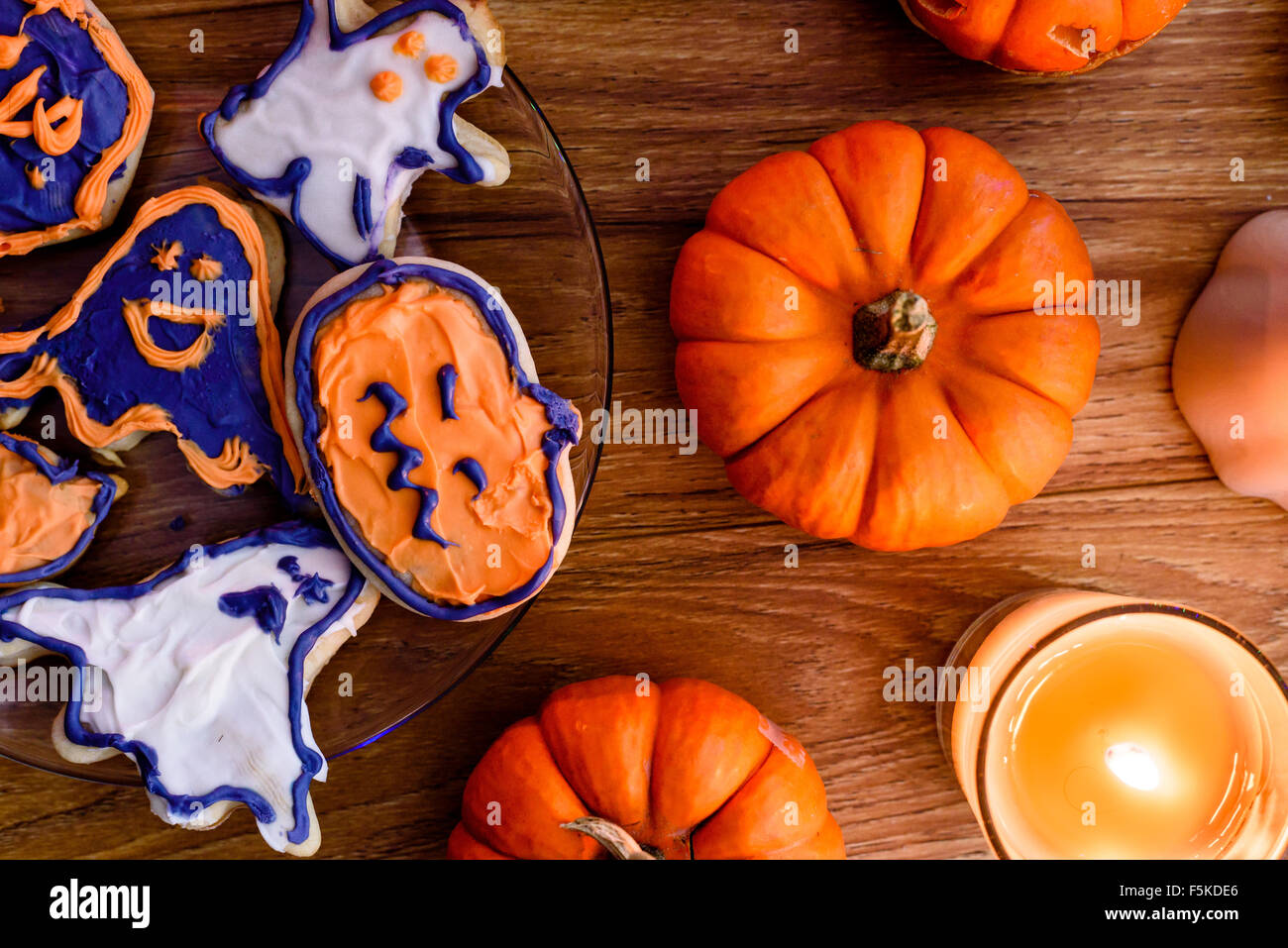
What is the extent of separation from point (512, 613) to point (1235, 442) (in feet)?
3.17

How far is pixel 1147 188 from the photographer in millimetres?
1214

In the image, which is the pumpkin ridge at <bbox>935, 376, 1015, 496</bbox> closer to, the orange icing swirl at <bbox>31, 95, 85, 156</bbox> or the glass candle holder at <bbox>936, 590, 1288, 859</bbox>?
the glass candle holder at <bbox>936, 590, 1288, 859</bbox>

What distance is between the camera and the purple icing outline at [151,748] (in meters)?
1.02

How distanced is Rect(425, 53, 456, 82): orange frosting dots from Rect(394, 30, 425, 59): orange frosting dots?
2 cm

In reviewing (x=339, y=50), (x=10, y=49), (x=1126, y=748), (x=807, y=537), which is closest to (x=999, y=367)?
(x=807, y=537)

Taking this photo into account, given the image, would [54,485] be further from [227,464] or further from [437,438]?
[437,438]

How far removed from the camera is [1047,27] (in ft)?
3.44

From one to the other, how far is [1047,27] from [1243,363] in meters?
0.48

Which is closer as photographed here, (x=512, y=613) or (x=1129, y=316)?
(x=512, y=613)

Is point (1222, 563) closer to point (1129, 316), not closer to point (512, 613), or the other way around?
point (1129, 316)

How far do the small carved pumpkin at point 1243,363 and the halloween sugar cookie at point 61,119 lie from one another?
1.38 metres

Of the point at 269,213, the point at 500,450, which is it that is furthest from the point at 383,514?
the point at 269,213

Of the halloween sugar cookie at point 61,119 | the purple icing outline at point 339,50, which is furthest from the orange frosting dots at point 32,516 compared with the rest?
the purple icing outline at point 339,50

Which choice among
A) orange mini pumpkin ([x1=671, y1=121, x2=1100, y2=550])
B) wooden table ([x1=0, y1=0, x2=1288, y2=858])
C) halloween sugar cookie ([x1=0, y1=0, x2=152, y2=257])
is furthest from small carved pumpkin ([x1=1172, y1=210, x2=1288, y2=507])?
halloween sugar cookie ([x1=0, y1=0, x2=152, y2=257])
